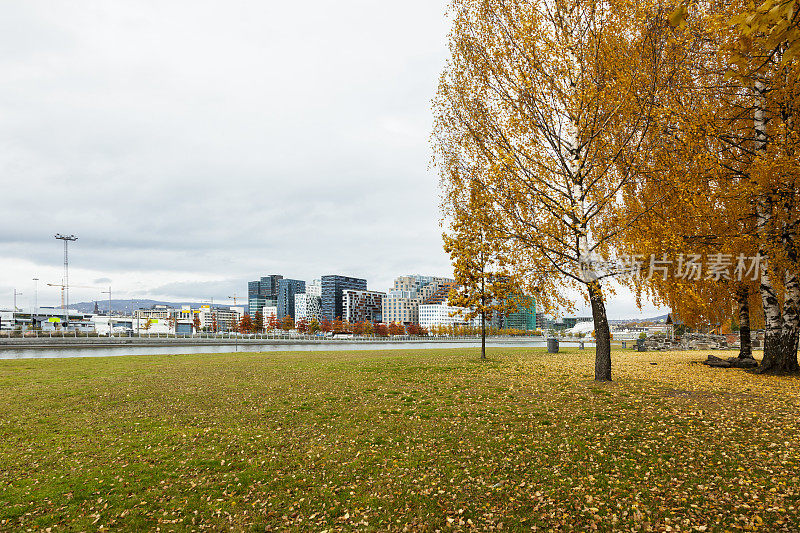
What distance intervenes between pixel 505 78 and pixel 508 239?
607 centimetres

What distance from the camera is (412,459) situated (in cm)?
807

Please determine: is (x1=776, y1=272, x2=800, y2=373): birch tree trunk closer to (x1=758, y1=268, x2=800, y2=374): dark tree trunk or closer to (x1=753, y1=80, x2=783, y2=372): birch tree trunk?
(x1=758, y1=268, x2=800, y2=374): dark tree trunk

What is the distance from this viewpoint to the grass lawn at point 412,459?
237 inches

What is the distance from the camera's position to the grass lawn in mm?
6012

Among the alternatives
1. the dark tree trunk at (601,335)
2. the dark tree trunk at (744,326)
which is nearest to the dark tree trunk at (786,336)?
the dark tree trunk at (744,326)

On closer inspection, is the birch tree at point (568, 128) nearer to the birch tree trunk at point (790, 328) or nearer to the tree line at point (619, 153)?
the tree line at point (619, 153)

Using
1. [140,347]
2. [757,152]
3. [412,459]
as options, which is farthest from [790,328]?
[140,347]

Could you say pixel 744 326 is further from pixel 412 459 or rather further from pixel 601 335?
pixel 412 459

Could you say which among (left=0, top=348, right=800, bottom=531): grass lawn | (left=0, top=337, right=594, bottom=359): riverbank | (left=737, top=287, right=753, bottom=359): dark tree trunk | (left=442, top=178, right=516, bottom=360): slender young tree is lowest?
(left=0, top=337, right=594, bottom=359): riverbank

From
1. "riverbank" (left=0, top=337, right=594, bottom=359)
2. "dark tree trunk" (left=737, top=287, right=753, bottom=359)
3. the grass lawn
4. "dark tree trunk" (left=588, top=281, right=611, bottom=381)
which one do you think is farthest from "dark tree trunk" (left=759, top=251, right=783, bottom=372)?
"riverbank" (left=0, top=337, right=594, bottom=359)

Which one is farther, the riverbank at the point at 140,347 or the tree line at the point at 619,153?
the riverbank at the point at 140,347

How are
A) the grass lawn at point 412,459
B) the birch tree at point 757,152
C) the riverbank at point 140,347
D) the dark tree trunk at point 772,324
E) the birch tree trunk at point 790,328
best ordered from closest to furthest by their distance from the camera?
the grass lawn at point 412,459, the birch tree at point 757,152, the birch tree trunk at point 790,328, the dark tree trunk at point 772,324, the riverbank at point 140,347

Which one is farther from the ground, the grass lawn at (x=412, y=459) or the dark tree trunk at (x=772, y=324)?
the dark tree trunk at (x=772, y=324)

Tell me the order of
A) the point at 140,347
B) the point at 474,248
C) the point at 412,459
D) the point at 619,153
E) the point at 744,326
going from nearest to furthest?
1. the point at 412,459
2. the point at 619,153
3. the point at 474,248
4. the point at 744,326
5. the point at 140,347
